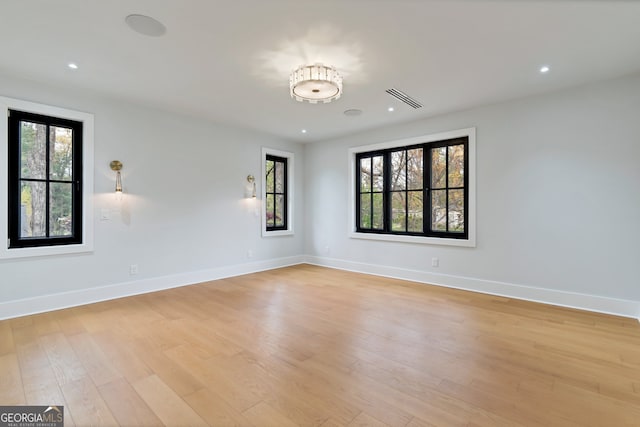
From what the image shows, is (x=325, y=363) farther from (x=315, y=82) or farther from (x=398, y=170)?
(x=398, y=170)

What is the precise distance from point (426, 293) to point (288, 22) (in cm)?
371

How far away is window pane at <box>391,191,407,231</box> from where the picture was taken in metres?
5.25

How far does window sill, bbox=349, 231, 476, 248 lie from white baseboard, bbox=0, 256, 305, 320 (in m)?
2.01

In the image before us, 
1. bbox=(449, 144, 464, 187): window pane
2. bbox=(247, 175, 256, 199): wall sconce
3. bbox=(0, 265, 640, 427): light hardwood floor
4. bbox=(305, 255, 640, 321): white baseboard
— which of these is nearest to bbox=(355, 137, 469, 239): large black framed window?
bbox=(449, 144, 464, 187): window pane

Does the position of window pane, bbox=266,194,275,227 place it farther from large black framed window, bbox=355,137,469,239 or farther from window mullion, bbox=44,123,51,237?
window mullion, bbox=44,123,51,237

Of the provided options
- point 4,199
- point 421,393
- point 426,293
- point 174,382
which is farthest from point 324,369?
point 4,199

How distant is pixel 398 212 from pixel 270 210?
2.55 m

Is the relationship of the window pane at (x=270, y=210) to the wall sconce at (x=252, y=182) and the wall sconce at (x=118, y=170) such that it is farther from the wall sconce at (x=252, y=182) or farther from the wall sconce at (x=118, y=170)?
the wall sconce at (x=118, y=170)

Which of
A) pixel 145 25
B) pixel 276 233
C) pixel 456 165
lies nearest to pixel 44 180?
pixel 145 25

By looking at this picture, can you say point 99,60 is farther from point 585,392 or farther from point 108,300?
point 585,392

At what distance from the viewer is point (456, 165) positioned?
4.62m

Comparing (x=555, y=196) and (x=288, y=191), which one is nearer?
(x=555, y=196)

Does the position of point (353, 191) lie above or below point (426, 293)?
above

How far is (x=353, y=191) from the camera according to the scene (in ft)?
19.2
